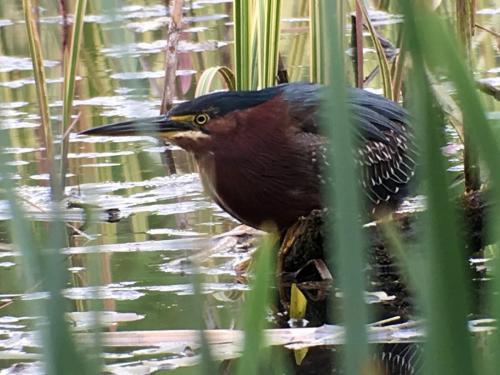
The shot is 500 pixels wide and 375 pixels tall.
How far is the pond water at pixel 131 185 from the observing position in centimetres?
217

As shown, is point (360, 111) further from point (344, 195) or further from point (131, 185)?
point (344, 195)

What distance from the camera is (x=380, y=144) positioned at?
3.83 meters

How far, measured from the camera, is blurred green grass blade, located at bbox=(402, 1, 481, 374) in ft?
3.34

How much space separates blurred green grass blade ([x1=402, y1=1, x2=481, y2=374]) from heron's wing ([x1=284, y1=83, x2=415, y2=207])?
Result: 99.7 inches

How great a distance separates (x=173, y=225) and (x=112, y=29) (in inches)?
115

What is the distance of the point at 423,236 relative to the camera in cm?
110

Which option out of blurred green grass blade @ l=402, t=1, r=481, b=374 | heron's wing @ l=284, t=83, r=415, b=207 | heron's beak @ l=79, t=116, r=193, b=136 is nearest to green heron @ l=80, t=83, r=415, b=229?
heron's beak @ l=79, t=116, r=193, b=136

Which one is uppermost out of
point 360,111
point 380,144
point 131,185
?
point 360,111

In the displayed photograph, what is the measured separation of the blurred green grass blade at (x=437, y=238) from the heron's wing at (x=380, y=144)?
8.31 feet

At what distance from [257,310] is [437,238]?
0.60ft

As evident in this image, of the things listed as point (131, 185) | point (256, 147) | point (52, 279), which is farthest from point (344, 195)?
point (131, 185)

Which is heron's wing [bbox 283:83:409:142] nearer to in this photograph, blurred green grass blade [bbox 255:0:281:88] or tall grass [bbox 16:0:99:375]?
blurred green grass blade [bbox 255:0:281:88]

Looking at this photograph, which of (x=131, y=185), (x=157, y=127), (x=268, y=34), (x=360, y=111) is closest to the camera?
(x=157, y=127)

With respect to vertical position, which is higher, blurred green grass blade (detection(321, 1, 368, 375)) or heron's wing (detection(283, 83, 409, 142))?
blurred green grass blade (detection(321, 1, 368, 375))
